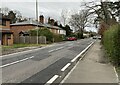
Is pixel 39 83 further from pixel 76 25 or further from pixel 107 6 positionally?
pixel 76 25

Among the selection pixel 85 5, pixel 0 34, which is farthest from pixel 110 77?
pixel 85 5

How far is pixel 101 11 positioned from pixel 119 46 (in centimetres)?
3574

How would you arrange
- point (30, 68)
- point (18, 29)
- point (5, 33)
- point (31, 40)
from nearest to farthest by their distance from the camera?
point (30, 68) → point (5, 33) → point (31, 40) → point (18, 29)

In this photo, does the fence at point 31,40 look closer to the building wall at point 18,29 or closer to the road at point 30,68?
the building wall at point 18,29

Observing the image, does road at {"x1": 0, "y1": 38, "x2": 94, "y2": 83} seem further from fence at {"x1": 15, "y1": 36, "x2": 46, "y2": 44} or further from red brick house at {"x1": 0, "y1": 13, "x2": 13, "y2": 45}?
fence at {"x1": 15, "y1": 36, "x2": 46, "y2": 44}

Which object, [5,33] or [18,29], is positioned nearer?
[5,33]

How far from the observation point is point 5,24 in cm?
4706

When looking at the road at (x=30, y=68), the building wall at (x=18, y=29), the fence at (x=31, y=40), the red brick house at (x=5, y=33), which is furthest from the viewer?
the building wall at (x=18, y=29)

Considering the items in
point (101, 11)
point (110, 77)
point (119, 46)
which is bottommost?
point (110, 77)

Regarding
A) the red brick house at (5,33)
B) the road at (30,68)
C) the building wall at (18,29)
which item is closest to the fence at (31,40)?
the red brick house at (5,33)

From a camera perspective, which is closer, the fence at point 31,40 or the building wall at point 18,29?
the fence at point 31,40

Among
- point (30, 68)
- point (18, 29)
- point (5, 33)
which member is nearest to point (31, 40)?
point (5, 33)

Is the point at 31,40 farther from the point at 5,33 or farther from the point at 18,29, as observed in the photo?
the point at 18,29

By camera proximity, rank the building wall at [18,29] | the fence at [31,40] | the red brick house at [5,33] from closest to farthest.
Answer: the red brick house at [5,33], the fence at [31,40], the building wall at [18,29]
